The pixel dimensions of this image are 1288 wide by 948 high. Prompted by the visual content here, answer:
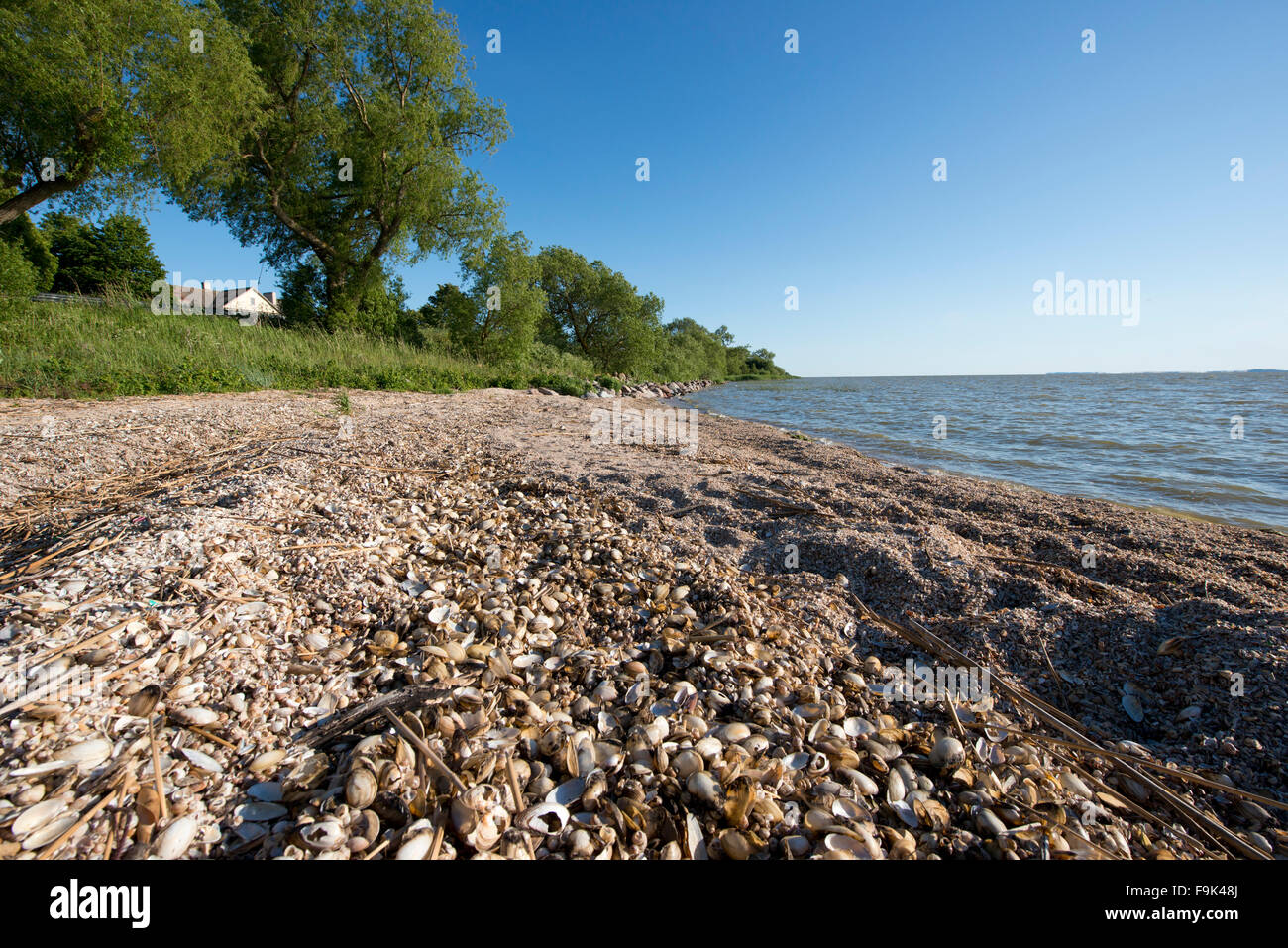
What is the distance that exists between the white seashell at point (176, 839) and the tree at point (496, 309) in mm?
20906

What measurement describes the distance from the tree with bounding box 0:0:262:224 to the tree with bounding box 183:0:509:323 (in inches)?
111

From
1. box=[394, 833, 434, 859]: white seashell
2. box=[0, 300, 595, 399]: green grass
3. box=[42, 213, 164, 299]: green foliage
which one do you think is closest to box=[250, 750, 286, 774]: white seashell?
box=[394, 833, 434, 859]: white seashell

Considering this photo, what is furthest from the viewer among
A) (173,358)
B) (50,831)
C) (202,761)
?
(173,358)

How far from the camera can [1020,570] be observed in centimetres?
381

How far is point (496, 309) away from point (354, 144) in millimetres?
7500

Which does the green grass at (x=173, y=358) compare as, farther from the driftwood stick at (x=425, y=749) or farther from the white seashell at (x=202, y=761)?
the driftwood stick at (x=425, y=749)

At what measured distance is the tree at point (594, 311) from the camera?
3793cm

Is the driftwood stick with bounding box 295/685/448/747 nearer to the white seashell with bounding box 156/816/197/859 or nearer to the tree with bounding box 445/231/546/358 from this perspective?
the white seashell with bounding box 156/816/197/859

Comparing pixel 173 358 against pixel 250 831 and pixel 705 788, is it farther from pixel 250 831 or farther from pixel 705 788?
pixel 705 788

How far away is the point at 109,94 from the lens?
11.4m

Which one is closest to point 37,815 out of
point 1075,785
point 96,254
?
point 1075,785

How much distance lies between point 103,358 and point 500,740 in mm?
11793

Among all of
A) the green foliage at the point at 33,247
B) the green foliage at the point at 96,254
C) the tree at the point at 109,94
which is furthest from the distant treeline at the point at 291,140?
the green foliage at the point at 96,254
